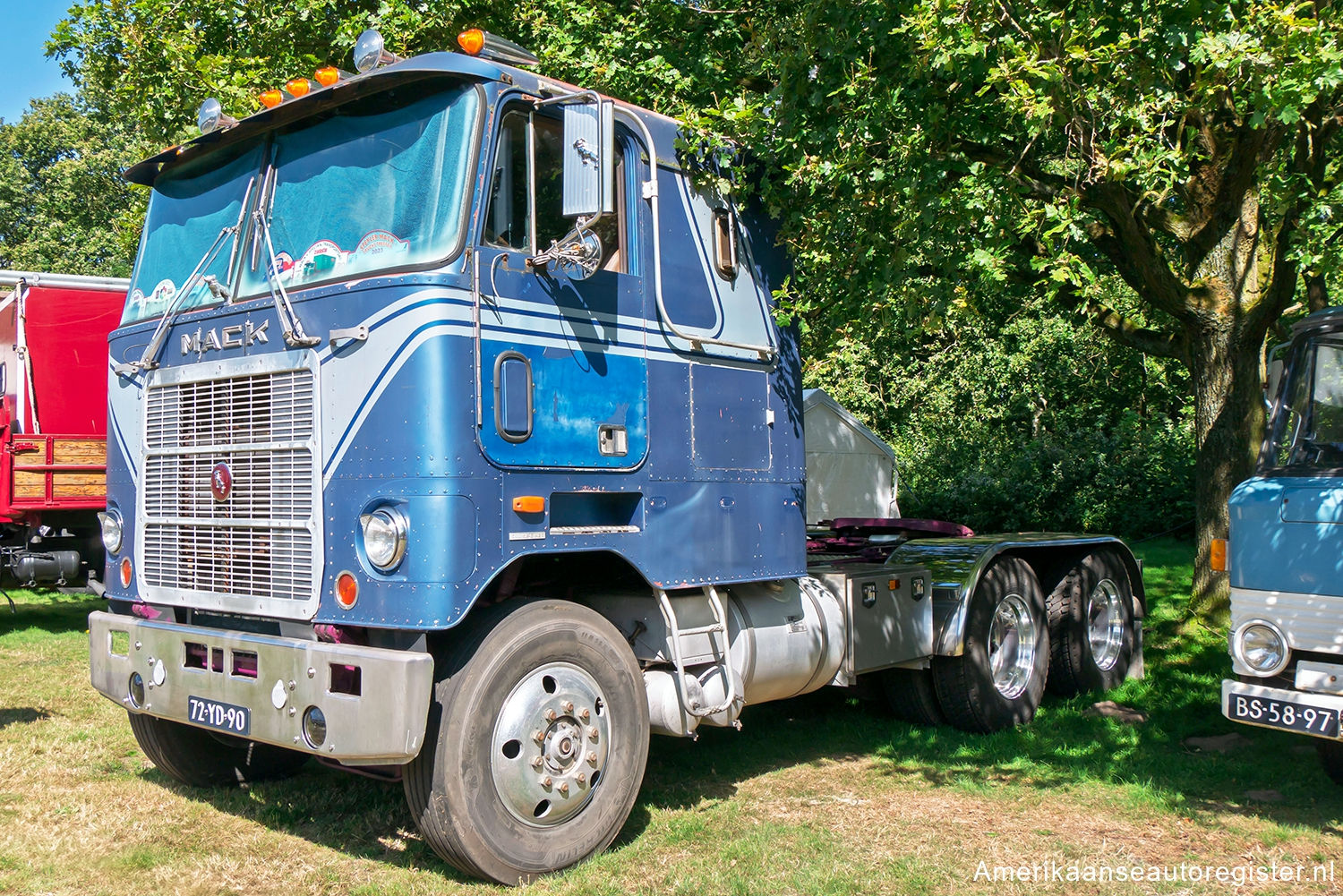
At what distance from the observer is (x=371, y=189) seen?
5.04 meters

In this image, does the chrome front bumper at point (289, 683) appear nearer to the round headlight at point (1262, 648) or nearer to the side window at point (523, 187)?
the side window at point (523, 187)

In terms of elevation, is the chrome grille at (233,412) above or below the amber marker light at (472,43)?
below

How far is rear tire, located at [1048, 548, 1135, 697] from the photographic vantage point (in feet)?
28.3

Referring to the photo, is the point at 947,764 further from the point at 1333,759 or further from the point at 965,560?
the point at 1333,759

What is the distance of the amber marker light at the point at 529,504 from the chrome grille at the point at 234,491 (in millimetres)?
835

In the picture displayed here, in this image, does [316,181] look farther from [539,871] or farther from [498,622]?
[539,871]

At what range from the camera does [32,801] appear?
19.6 feet

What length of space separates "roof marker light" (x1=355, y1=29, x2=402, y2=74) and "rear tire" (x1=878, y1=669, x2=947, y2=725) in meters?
5.04

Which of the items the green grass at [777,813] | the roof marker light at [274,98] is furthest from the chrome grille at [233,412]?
the green grass at [777,813]

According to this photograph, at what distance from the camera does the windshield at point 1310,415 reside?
20.1ft

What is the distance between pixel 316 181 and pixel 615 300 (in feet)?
4.81

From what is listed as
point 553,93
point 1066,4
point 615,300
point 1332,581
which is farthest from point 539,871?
point 1066,4

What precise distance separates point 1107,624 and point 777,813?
439cm

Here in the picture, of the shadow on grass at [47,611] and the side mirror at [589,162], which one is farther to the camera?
the shadow on grass at [47,611]
